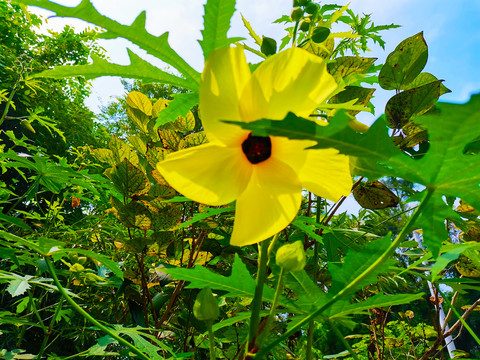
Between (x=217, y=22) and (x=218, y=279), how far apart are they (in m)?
0.36

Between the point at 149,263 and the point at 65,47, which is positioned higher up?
the point at 65,47

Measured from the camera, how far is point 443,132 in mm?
311

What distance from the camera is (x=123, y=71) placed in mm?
528

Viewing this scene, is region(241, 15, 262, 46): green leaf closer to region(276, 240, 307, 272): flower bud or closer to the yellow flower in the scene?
the yellow flower

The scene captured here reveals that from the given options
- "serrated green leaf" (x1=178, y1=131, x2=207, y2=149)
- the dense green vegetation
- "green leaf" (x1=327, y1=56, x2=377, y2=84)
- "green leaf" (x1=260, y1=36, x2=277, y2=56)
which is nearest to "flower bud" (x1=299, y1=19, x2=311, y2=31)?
the dense green vegetation

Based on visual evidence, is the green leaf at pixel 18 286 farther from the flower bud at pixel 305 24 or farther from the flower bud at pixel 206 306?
Result: the flower bud at pixel 305 24

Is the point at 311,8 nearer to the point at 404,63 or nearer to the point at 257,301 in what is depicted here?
the point at 404,63

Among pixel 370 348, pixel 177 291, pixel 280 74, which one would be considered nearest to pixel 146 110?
pixel 177 291

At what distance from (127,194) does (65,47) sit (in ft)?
28.7

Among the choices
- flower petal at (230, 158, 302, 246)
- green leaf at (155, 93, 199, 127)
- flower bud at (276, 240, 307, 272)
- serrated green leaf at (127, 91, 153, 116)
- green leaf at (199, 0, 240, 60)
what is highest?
serrated green leaf at (127, 91, 153, 116)

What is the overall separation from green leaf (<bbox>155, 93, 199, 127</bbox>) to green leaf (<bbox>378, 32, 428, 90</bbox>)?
512 millimetres

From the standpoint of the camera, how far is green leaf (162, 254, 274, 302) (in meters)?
0.48

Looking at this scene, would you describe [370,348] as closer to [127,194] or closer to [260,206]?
[127,194]

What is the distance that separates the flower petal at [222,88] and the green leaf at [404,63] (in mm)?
558
